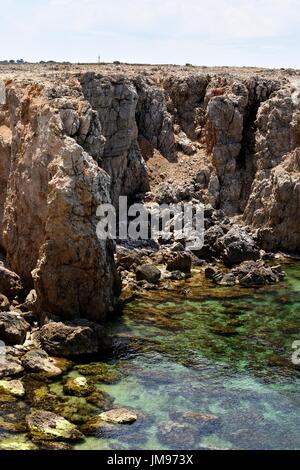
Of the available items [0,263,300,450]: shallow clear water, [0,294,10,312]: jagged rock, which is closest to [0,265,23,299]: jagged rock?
[0,294,10,312]: jagged rock

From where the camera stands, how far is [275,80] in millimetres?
87188

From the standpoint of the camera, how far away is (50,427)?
113ft

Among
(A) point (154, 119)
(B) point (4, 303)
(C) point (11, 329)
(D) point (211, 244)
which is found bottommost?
(C) point (11, 329)

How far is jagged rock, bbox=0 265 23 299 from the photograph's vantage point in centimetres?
5278

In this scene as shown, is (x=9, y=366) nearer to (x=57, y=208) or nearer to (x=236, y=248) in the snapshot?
(x=57, y=208)

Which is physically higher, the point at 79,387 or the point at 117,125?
the point at 117,125

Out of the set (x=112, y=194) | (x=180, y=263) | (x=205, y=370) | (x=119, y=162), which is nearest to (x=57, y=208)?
(x=205, y=370)

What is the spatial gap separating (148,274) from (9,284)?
15116 mm

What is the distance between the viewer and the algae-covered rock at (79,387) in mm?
39031

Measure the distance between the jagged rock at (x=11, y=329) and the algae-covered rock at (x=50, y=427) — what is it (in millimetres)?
9837

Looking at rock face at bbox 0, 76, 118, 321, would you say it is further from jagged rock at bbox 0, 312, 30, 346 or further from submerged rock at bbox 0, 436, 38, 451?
submerged rock at bbox 0, 436, 38, 451

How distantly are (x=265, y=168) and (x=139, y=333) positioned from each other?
39.0 metres

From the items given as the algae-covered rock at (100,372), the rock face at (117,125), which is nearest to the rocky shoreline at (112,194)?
the rock face at (117,125)
